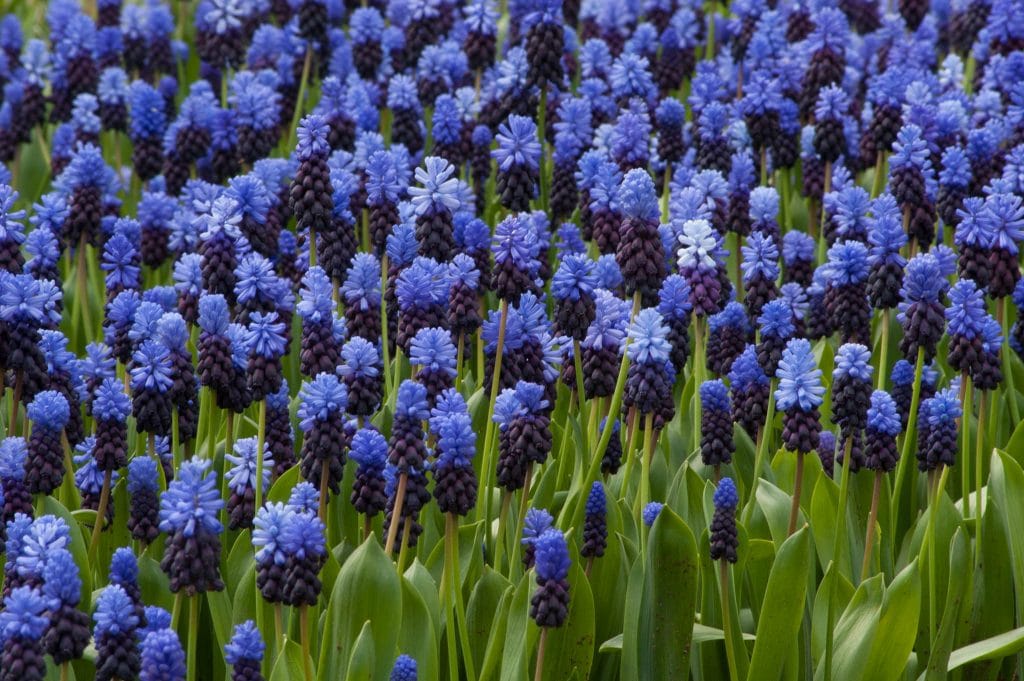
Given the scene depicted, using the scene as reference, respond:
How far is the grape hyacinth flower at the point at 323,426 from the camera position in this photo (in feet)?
14.6

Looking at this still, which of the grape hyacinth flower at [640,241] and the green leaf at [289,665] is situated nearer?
the green leaf at [289,665]

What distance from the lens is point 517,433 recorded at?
15.0 feet

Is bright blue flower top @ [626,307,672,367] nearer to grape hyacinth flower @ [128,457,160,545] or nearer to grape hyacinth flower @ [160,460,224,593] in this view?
grape hyacinth flower @ [160,460,224,593]

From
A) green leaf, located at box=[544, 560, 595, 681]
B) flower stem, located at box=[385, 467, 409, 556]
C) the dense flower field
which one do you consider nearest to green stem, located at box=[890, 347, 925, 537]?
Answer: the dense flower field

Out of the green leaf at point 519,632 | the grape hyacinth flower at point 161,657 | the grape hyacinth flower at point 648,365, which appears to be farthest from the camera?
the grape hyacinth flower at point 648,365

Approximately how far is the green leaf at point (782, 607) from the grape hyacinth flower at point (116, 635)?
6.47ft

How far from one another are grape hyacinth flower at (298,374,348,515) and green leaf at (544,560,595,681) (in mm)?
843

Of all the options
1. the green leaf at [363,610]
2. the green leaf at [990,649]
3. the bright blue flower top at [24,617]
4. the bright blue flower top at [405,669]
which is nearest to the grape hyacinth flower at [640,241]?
the green leaf at [363,610]

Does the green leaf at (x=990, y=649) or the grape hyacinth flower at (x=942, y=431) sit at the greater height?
the grape hyacinth flower at (x=942, y=431)

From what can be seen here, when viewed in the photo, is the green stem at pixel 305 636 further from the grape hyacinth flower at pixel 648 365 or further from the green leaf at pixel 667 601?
the grape hyacinth flower at pixel 648 365

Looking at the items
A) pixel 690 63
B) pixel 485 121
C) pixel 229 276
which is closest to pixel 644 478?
pixel 229 276

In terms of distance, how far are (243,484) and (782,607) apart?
1815mm

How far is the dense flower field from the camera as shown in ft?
14.2

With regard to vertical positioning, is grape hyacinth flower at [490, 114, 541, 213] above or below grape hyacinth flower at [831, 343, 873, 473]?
above
